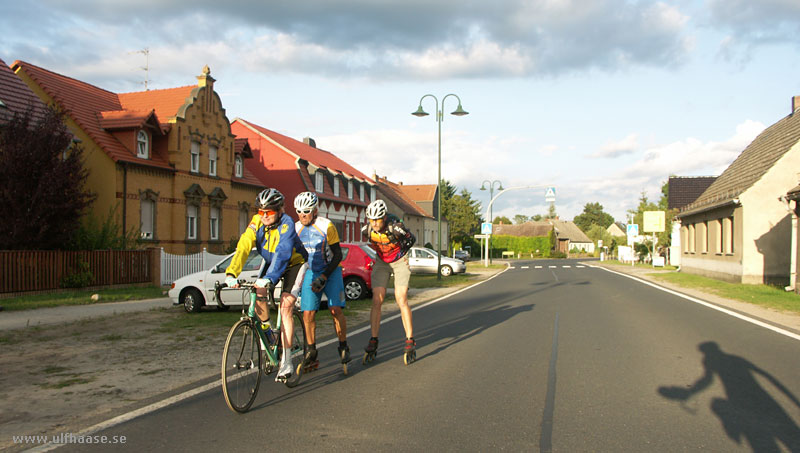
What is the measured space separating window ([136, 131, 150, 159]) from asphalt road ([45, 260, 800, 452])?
19.0 m

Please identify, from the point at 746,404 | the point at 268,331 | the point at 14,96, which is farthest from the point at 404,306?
the point at 14,96

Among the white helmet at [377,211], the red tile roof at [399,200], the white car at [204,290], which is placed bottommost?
the white car at [204,290]

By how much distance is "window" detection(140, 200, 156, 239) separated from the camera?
24.8 meters

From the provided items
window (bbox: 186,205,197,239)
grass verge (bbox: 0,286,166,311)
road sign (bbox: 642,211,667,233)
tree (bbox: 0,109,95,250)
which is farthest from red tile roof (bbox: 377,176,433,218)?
tree (bbox: 0,109,95,250)

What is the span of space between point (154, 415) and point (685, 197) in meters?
51.4

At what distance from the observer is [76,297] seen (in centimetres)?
1617

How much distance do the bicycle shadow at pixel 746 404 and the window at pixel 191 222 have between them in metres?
23.6

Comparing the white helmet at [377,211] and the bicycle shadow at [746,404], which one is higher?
the white helmet at [377,211]

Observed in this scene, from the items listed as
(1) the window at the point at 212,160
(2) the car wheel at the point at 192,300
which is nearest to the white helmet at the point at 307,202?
(2) the car wheel at the point at 192,300

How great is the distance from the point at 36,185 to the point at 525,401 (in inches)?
637

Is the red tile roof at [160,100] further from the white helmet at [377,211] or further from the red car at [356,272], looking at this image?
the white helmet at [377,211]

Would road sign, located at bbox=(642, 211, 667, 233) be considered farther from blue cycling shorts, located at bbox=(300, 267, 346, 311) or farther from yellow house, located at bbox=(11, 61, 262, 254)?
blue cycling shorts, located at bbox=(300, 267, 346, 311)

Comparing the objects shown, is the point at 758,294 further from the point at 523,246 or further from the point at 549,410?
the point at 523,246

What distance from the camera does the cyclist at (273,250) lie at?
5.55 metres
